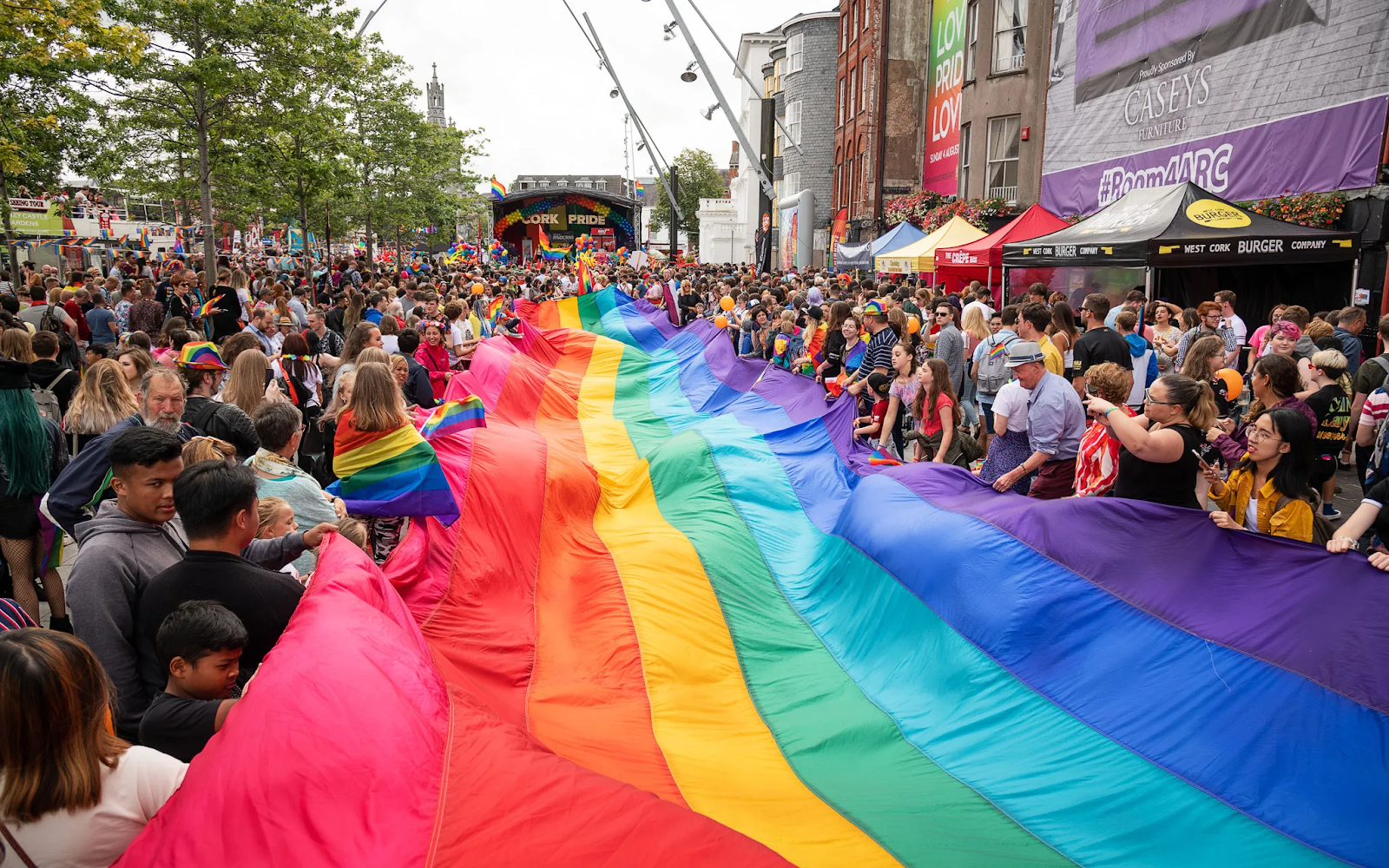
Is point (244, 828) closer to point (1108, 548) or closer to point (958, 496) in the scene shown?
point (1108, 548)

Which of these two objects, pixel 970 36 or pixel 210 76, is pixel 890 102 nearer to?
pixel 970 36

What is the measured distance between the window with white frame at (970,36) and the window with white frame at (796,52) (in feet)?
66.5

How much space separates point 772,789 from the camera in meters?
3.94

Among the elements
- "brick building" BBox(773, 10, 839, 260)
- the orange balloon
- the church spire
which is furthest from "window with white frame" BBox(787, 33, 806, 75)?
the church spire

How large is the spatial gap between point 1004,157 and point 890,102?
1102 cm

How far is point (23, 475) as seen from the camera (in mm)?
5977

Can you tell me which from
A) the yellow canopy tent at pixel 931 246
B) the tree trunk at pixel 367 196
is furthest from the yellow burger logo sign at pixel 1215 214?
the tree trunk at pixel 367 196

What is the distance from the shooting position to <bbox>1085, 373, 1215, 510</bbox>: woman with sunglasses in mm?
4977

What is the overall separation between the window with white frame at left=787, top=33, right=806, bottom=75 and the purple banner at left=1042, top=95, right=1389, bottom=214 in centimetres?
3100

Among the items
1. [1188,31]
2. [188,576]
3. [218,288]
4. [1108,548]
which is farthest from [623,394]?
[1188,31]

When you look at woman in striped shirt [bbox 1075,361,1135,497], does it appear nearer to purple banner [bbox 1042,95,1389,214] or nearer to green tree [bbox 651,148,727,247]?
purple banner [bbox 1042,95,1389,214]

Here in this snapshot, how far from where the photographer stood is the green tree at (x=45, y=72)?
11258mm

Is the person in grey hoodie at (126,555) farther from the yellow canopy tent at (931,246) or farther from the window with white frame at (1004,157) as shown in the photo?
the window with white frame at (1004,157)

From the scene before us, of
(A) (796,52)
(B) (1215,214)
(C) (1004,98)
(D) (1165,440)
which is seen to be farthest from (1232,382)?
(A) (796,52)
